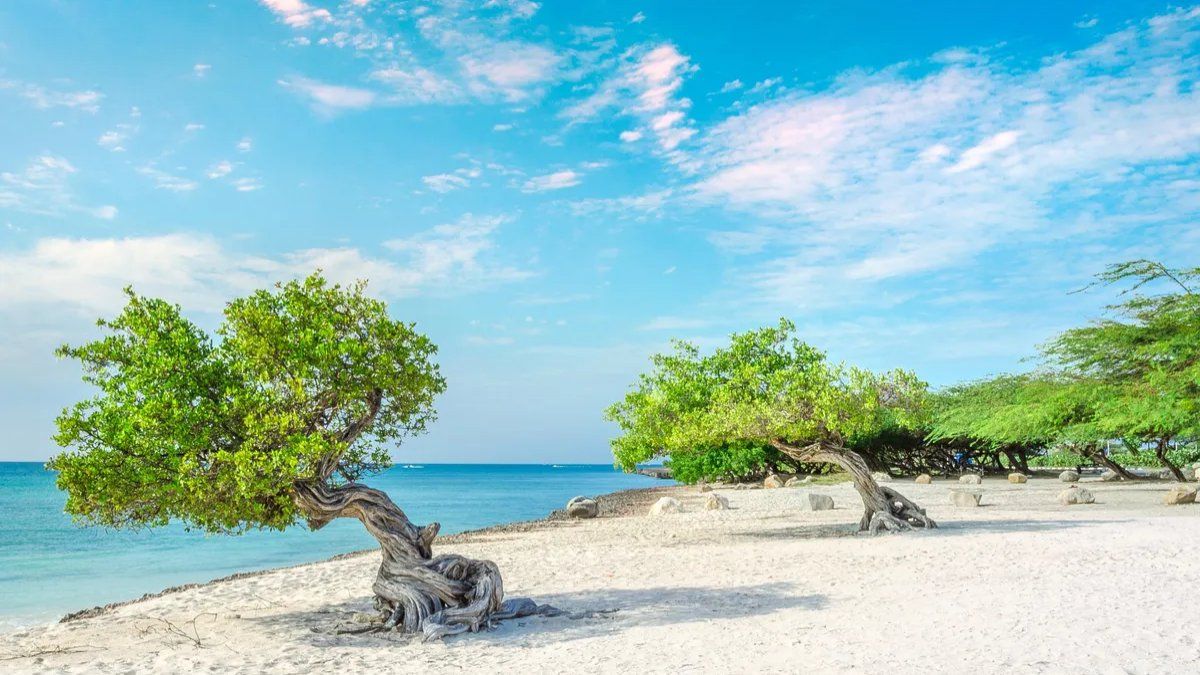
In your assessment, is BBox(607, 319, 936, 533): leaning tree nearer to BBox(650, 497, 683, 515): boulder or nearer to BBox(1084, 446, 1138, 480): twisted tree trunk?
BBox(650, 497, 683, 515): boulder

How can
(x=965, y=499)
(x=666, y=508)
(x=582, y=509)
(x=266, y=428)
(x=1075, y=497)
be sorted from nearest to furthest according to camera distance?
(x=266, y=428), (x=965, y=499), (x=1075, y=497), (x=666, y=508), (x=582, y=509)

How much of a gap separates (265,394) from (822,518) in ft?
60.2

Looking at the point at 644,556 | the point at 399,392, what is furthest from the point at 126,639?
the point at 644,556

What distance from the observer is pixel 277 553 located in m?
27.8

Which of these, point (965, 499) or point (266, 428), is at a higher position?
point (266, 428)

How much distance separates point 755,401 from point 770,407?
0.35m

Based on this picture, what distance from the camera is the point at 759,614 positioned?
11.2 metres

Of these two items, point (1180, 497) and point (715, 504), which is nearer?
point (1180, 497)

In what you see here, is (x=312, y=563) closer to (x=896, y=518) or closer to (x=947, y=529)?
(x=896, y=518)

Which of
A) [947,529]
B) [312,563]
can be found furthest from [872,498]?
[312,563]

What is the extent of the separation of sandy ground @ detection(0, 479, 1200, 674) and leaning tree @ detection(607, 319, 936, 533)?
75.1 inches

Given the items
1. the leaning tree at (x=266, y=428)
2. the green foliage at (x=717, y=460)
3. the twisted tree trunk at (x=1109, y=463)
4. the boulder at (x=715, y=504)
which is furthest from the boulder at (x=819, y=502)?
the twisted tree trunk at (x=1109, y=463)

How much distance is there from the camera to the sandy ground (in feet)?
29.9

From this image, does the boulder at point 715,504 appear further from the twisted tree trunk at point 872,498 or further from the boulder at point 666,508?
the twisted tree trunk at point 872,498
